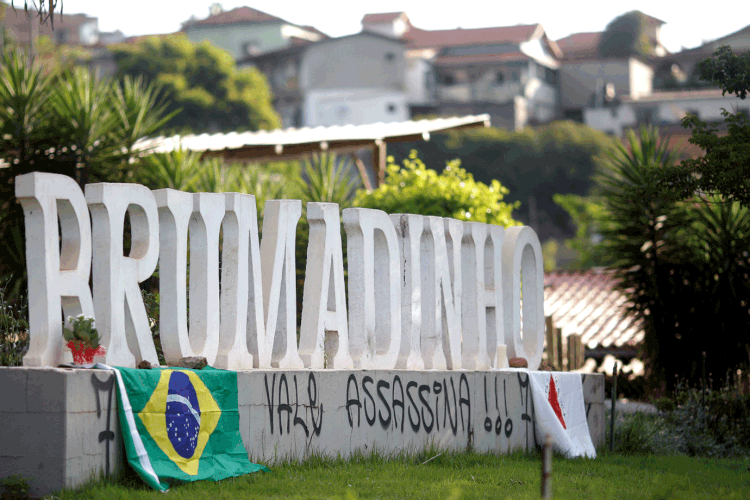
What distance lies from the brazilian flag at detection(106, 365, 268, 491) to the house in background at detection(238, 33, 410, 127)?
6389cm

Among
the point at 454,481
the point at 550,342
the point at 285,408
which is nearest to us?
the point at 454,481

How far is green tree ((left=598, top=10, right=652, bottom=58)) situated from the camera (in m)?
79.5

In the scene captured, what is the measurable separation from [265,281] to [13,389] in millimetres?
2929

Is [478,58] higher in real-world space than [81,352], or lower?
higher

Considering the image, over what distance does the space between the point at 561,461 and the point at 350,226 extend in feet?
11.4

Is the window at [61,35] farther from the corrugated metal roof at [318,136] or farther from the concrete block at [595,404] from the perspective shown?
the concrete block at [595,404]

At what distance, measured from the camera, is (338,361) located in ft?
33.0

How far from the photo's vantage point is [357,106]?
72312mm

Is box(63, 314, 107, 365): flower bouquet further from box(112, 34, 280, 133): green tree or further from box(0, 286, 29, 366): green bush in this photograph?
box(112, 34, 280, 133): green tree

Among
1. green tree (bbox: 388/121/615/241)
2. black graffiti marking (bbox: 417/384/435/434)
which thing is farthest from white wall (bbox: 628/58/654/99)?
black graffiti marking (bbox: 417/384/435/434)

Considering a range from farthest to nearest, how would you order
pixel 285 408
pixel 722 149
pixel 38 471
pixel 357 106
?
1. pixel 357 106
2. pixel 722 149
3. pixel 285 408
4. pixel 38 471

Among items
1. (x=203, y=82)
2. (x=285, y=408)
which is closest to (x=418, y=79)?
(x=203, y=82)

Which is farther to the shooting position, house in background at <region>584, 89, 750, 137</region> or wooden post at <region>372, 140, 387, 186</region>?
house in background at <region>584, 89, 750, 137</region>

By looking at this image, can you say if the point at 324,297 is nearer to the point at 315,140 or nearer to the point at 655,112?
the point at 315,140
